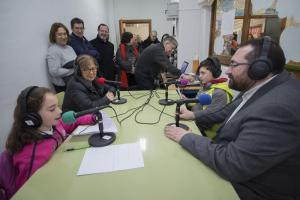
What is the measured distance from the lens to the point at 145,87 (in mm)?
2510

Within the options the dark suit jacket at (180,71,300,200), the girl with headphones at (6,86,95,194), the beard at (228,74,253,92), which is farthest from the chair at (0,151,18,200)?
the beard at (228,74,253,92)

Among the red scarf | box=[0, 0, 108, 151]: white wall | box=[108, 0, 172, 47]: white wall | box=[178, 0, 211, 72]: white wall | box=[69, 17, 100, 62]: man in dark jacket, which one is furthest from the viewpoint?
box=[108, 0, 172, 47]: white wall

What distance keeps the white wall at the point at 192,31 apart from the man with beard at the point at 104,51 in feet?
4.30

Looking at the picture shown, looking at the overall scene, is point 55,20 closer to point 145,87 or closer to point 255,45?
point 145,87

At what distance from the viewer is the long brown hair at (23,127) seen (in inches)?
35.5

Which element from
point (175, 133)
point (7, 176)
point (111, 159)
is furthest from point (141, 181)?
point (7, 176)

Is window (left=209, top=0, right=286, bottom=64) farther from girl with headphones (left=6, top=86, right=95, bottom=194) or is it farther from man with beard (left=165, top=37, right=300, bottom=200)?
girl with headphones (left=6, top=86, right=95, bottom=194)

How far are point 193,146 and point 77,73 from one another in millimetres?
1199

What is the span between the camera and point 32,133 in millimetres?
948

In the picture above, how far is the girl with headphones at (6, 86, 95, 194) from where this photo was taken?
2.94 ft

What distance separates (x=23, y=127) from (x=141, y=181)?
25.5 inches

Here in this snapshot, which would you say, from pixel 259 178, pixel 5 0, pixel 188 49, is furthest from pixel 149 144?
pixel 188 49

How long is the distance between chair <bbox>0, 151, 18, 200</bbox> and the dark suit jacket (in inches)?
34.0

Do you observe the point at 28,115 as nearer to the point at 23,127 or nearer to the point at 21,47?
the point at 23,127
